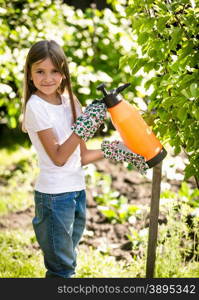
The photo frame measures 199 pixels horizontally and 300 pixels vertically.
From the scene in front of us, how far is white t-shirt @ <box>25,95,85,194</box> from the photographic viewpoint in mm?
2328

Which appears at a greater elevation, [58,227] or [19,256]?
[58,227]

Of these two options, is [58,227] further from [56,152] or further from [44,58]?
[44,58]

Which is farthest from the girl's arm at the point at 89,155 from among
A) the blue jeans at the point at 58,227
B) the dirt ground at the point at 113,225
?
the dirt ground at the point at 113,225

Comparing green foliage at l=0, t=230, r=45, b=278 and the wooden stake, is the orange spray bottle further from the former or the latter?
green foliage at l=0, t=230, r=45, b=278

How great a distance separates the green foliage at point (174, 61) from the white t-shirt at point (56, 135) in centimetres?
38

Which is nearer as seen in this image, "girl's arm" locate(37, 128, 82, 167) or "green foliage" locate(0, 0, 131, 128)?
"girl's arm" locate(37, 128, 82, 167)

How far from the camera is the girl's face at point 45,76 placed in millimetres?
2324

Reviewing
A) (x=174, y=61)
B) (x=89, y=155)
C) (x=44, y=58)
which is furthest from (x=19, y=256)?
(x=174, y=61)

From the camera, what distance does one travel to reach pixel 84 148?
2.58m

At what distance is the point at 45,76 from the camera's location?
2326mm

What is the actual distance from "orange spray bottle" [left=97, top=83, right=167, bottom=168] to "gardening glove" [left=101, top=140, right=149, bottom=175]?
2cm

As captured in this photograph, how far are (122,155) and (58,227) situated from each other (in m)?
0.46

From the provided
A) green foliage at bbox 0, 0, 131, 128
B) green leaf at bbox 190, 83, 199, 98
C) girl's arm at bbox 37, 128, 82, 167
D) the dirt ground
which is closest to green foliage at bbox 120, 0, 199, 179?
green leaf at bbox 190, 83, 199, 98

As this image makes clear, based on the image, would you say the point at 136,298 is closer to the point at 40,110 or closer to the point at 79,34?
the point at 40,110
